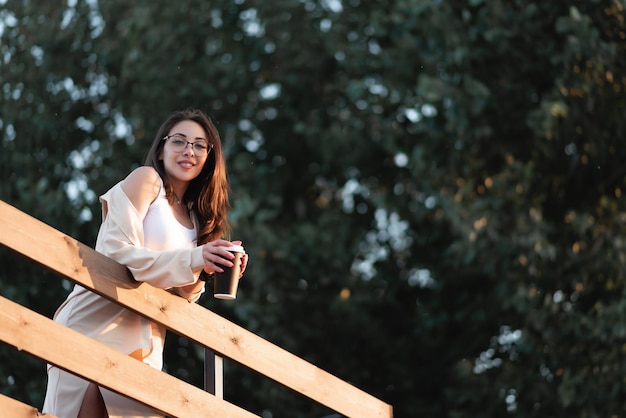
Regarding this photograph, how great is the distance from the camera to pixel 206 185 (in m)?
4.08

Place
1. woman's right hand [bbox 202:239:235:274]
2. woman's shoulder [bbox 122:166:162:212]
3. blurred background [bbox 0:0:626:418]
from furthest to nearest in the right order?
1. blurred background [bbox 0:0:626:418]
2. woman's shoulder [bbox 122:166:162:212]
3. woman's right hand [bbox 202:239:235:274]

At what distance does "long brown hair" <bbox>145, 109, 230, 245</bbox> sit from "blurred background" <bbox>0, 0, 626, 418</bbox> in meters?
5.75

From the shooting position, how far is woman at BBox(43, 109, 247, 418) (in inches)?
144

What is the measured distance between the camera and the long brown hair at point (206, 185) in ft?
13.2

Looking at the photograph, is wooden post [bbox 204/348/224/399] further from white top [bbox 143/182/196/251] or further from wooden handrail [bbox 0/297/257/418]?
white top [bbox 143/182/196/251]

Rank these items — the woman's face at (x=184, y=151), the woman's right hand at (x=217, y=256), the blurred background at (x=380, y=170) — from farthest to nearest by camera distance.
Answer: the blurred background at (x=380, y=170)
the woman's face at (x=184, y=151)
the woman's right hand at (x=217, y=256)

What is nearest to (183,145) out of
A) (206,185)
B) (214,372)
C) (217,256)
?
(206,185)

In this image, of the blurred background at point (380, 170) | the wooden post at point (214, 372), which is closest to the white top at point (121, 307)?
the wooden post at point (214, 372)

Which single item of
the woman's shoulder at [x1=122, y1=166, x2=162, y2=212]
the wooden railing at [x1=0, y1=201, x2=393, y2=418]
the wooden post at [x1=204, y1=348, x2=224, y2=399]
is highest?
the woman's shoulder at [x1=122, y1=166, x2=162, y2=212]

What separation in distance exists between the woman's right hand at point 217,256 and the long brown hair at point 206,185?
0.34 m

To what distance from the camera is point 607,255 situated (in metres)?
9.78

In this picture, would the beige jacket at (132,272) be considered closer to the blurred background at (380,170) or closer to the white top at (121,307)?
the white top at (121,307)

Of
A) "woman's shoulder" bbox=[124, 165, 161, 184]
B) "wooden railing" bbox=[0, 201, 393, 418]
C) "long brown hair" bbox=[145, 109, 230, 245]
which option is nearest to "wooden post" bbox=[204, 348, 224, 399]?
"wooden railing" bbox=[0, 201, 393, 418]

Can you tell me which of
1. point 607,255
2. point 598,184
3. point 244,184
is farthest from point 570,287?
point 244,184
